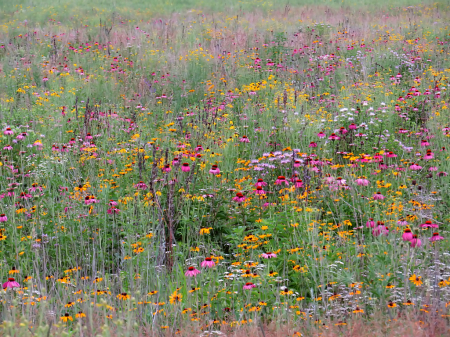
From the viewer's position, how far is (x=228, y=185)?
14.2ft

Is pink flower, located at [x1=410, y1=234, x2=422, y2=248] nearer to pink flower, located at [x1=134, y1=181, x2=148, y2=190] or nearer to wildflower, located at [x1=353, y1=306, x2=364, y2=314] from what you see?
wildflower, located at [x1=353, y1=306, x2=364, y2=314]

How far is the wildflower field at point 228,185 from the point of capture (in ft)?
8.38

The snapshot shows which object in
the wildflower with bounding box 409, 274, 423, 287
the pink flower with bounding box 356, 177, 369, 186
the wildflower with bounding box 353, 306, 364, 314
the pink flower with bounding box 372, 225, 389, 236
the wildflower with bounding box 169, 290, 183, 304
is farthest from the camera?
the pink flower with bounding box 356, 177, 369, 186

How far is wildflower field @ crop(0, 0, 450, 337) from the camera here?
2.55 meters

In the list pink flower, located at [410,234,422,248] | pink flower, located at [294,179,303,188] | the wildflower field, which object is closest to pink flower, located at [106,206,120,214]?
the wildflower field

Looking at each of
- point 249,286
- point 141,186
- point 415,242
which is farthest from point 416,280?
point 141,186

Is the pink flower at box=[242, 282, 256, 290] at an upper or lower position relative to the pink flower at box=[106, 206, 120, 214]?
lower

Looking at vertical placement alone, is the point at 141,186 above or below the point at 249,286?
above

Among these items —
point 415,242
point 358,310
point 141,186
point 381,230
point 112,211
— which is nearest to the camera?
point 358,310

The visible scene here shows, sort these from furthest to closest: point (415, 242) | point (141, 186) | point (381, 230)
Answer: point (141, 186)
point (381, 230)
point (415, 242)

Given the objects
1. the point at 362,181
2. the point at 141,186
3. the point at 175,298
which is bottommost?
the point at 175,298

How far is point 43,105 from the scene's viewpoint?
6281 millimetres

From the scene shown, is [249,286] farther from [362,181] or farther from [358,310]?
[362,181]

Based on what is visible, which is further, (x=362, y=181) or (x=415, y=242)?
(x=362, y=181)
